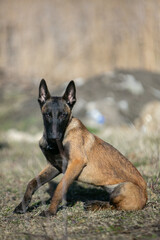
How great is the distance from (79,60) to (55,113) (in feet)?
51.1

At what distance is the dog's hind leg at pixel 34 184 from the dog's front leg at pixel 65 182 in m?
0.34

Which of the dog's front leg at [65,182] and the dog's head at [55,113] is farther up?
the dog's head at [55,113]

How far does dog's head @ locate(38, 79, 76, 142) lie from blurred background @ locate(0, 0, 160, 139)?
25.1ft

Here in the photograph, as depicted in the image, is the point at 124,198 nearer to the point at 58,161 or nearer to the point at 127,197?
the point at 127,197

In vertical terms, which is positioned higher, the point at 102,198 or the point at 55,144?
the point at 55,144

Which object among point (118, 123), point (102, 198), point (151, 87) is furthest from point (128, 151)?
point (151, 87)

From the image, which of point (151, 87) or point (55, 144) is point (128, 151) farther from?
point (151, 87)

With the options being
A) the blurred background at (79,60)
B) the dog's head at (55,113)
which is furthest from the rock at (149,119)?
the dog's head at (55,113)

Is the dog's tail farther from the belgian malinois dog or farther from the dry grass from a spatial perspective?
the dry grass

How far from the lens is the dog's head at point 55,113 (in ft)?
15.1

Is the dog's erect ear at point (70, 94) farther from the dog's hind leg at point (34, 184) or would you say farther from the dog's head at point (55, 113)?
the dog's hind leg at point (34, 184)

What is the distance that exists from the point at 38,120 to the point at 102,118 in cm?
246

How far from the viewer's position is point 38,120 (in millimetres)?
13438

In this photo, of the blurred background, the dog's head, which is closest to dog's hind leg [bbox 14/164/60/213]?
the dog's head
